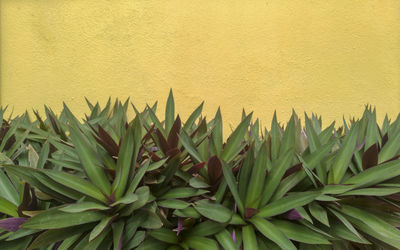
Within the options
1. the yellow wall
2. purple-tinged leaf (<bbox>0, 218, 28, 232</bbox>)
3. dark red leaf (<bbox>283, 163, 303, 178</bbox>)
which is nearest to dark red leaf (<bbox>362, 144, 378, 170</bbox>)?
dark red leaf (<bbox>283, 163, 303, 178</bbox>)

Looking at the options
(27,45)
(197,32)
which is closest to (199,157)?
(197,32)

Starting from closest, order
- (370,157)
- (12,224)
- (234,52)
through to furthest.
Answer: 1. (12,224)
2. (370,157)
3. (234,52)

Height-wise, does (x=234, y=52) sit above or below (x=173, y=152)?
above

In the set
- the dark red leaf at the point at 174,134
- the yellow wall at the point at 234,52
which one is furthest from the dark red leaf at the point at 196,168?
the yellow wall at the point at 234,52

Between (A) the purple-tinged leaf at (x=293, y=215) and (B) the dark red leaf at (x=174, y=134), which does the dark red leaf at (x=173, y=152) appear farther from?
(A) the purple-tinged leaf at (x=293, y=215)

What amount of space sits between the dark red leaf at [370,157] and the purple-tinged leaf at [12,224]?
985mm

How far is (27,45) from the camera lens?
2.40m

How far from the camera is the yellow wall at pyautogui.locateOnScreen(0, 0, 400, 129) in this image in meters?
2.35

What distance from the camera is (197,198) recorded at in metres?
0.88

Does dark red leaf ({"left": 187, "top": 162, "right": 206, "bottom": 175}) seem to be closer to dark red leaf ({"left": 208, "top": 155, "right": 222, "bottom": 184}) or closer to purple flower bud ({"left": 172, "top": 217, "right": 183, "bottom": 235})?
dark red leaf ({"left": 208, "top": 155, "right": 222, "bottom": 184})

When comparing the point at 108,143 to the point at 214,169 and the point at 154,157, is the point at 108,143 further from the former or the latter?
the point at 214,169

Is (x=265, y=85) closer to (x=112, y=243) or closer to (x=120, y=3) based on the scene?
(x=120, y=3)

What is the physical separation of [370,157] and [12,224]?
1.02 metres

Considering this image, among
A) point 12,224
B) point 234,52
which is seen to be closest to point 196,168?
point 12,224
